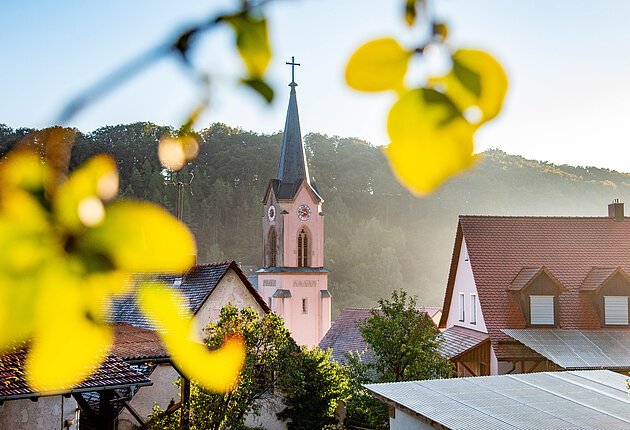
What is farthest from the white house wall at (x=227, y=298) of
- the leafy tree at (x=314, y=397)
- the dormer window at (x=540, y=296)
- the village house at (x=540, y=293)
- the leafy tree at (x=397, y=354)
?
the dormer window at (x=540, y=296)

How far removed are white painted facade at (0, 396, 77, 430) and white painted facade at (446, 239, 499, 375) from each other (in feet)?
42.3

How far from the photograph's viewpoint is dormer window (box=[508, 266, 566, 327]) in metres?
21.0

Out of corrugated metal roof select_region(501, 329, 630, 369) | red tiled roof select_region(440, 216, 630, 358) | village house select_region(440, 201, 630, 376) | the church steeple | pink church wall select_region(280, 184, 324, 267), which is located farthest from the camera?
the church steeple

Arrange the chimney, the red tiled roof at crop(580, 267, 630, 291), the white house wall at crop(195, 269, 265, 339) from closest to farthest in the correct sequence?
the white house wall at crop(195, 269, 265, 339), the red tiled roof at crop(580, 267, 630, 291), the chimney

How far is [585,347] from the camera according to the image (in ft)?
63.0

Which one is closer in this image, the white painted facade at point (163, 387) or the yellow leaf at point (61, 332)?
the yellow leaf at point (61, 332)

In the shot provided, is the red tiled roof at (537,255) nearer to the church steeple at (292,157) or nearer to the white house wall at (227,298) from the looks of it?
the white house wall at (227,298)

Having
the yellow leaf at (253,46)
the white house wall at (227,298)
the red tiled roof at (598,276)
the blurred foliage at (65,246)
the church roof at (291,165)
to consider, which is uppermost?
the church roof at (291,165)

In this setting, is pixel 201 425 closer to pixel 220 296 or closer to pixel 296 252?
pixel 220 296

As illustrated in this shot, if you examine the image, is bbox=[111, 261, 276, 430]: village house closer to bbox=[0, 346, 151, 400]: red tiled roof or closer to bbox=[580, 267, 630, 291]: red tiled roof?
bbox=[0, 346, 151, 400]: red tiled roof

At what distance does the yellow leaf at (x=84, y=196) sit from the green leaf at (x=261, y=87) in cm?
17

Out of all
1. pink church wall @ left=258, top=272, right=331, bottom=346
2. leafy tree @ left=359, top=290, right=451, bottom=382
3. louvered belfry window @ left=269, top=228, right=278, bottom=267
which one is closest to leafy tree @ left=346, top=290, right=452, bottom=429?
leafy tree @ left=359, top=290, right=451, bottom=382

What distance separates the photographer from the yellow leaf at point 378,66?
69 cm

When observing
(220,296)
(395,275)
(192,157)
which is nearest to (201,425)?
(220,296)
